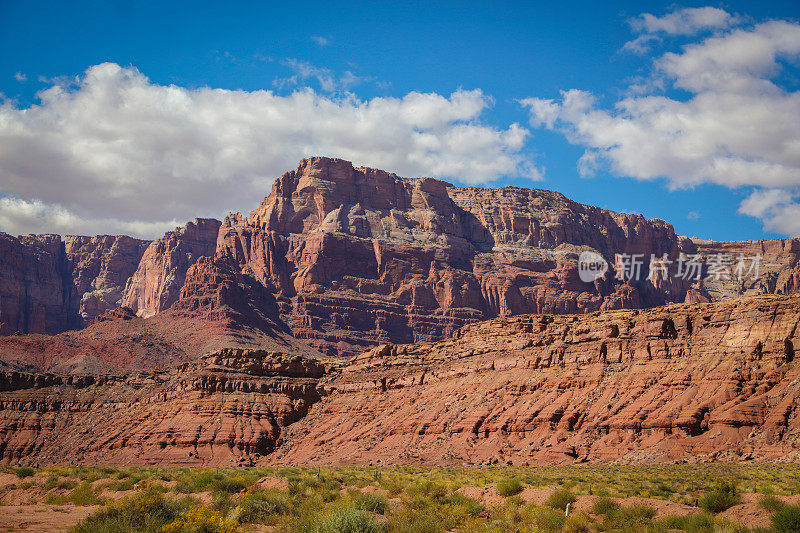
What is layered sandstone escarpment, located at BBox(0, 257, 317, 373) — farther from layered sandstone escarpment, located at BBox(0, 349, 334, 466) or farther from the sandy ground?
the sandy ground

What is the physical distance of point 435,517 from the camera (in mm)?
29344

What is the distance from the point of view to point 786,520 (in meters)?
24.3

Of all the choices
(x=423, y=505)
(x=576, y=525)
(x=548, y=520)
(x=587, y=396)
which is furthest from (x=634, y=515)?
(x=587, y=396)

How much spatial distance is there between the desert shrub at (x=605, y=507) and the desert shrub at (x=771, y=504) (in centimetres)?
480

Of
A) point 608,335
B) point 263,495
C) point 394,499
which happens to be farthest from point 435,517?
point 608,335

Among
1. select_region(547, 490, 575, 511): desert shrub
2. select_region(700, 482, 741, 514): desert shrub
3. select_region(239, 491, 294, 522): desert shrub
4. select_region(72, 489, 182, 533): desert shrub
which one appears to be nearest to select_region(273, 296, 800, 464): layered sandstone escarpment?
select_region(700, 482, 741, 514): desert shrub

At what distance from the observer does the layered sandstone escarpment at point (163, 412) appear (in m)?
94.0

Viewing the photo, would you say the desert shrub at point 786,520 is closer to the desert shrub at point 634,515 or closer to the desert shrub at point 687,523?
the desert shrub at point 687,523

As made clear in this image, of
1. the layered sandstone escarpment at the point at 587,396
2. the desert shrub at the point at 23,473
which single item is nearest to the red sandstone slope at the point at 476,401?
the layered sandstone escarpment at the point at 587,396

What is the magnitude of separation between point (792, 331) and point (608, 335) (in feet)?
63.5

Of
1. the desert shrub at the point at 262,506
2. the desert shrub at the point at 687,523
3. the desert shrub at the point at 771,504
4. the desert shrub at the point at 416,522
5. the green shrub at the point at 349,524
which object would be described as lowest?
the desert shrub at the point at 262,506

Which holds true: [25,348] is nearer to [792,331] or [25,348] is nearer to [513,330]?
[513,330]

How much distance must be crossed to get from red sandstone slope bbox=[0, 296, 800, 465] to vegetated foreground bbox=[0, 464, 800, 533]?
23143mm

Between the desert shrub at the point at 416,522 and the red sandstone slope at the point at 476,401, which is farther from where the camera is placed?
the red sandstone slope at the point at 476,401
